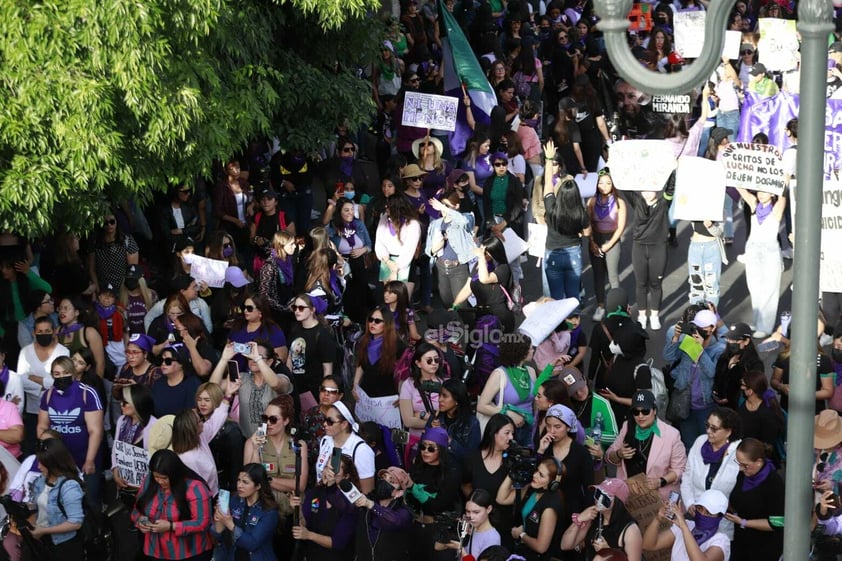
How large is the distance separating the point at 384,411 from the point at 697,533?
3.15 metres

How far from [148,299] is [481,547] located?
5.04 meters

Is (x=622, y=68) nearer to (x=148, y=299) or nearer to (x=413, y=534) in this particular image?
(x=413, y=534)

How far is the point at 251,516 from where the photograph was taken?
9344mm

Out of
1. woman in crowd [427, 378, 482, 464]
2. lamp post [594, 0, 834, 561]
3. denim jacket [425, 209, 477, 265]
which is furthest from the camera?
denim jacket [425, 209, 477, 265]

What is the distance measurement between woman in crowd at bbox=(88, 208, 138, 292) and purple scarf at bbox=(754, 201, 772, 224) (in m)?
5.95

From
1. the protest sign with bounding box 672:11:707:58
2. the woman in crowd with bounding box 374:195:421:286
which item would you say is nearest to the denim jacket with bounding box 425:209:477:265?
the woman in crowd with bounding box 374:195:421:286

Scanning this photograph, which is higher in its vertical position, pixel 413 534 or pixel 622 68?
pixel 622 68

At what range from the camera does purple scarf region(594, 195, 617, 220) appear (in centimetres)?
1466

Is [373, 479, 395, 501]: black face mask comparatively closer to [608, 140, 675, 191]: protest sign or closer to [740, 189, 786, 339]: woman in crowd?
[740, 189, 786, 339]: woman in crowd

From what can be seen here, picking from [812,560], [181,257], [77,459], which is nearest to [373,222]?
[181,257]

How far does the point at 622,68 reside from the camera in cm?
556

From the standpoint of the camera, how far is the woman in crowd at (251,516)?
30.5 ft

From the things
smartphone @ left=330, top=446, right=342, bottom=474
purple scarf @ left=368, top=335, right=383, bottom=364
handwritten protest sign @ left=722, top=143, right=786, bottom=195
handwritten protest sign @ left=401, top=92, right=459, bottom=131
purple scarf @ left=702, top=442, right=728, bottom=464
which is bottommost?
purple scarf @ left=702, top=442, right=728, bottom=464

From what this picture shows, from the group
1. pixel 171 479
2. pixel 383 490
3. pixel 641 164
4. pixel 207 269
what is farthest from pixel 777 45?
pixel 171 479
